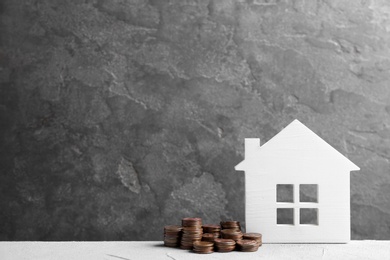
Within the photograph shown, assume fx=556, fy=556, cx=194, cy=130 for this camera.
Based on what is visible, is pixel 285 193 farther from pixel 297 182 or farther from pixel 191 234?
pixel 191 234

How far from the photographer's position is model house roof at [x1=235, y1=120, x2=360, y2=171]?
134 centimetres

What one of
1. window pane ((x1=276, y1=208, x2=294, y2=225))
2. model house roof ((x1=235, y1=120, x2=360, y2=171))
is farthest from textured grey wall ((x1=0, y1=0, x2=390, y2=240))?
model house roof ((x1=235, y1=120, x2=360, y2=171))

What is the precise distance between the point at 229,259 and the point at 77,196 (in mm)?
664

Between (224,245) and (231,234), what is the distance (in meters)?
0.04

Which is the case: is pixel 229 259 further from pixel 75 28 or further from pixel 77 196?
pixel 75 28

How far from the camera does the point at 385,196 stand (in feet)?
5.45

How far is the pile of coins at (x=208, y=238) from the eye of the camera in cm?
124

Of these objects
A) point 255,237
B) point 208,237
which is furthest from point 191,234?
point 255,237

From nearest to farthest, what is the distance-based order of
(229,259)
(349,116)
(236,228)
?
(229,259) < (236,228) < (349,116)

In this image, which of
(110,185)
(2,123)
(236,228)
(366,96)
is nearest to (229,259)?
(236,228)

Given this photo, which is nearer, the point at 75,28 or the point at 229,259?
the point at 229,259

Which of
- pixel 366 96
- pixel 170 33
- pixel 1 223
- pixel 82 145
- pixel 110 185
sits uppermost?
pixel 170 33

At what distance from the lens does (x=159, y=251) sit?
1.26m

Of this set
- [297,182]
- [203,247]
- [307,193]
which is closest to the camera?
[203,247]
